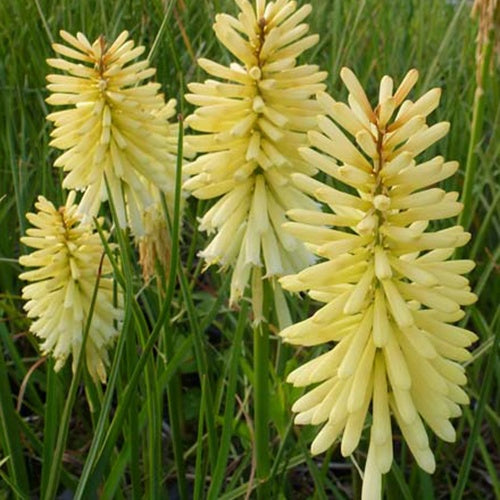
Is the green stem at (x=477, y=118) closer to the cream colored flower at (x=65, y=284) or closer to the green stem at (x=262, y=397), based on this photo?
the green stem at (x=262, y=397)

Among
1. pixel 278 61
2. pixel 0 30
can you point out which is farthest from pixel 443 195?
pixel 0 30

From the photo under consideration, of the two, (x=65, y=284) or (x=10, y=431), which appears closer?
(x=10, y=431)

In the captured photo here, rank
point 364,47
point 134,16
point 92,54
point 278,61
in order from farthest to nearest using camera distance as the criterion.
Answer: point 364,47, point 134,16, point 92,54, point 278,61

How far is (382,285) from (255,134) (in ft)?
1.73

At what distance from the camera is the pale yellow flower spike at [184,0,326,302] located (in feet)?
5.65

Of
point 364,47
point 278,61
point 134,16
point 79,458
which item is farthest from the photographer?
point 364,47

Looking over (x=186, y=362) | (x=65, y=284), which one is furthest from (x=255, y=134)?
(x=186, y=362)

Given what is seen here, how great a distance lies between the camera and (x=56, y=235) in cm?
210

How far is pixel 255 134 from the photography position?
176 cm

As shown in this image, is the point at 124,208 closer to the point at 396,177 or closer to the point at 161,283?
the point at 161,283

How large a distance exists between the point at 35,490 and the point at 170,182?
39.2 inches

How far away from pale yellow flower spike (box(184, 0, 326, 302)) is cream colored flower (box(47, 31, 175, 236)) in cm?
29

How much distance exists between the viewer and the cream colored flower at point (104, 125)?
201 cm

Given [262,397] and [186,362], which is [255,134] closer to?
[262,397]
